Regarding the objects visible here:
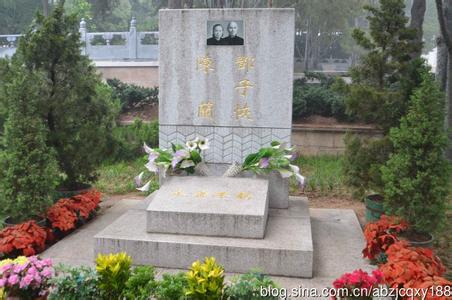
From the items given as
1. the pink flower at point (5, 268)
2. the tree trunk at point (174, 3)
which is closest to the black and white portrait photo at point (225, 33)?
the pink flower at point (5, 268)

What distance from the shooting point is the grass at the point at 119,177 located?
6.91m

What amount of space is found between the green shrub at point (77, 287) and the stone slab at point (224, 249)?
100 cm

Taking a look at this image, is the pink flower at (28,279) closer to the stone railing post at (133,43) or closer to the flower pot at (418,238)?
the flower pot at (418,238)

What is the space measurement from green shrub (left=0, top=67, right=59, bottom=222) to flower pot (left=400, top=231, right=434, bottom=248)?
3.11 m

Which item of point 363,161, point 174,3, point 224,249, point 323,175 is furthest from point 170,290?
point 174,3

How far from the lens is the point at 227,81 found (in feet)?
15.6

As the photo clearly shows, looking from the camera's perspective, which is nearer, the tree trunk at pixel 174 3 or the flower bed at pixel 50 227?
the flower bed at pixel 50 227

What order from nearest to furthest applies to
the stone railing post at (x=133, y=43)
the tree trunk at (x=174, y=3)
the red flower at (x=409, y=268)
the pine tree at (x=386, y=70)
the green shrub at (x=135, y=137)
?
the red flower at (x=409, y=268)
the pine tree at (x=386, y=70)
the green shrub at (x=135, y=137)
the tree trunk at (x=174, y=3)
the stone railing post at (x=133, y=43)

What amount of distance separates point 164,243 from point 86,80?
2.36 m

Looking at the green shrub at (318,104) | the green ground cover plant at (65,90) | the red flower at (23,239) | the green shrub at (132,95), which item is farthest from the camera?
the green shrub at (132,95)

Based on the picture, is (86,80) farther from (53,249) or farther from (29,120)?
(53,249)

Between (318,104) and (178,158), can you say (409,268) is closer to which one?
(178,158)

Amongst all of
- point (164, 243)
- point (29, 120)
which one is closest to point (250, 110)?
point (164, 243)

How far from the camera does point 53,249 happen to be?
13.6ft
